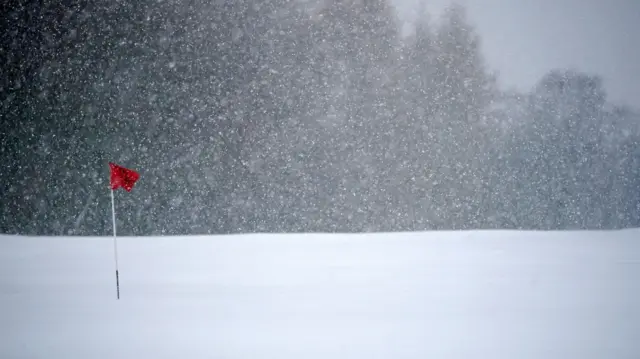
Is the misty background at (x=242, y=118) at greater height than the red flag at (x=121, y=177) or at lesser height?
greater

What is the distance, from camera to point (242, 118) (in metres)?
9.43

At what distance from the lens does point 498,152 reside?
10031 millimetres

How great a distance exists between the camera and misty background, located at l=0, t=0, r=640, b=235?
9.45m

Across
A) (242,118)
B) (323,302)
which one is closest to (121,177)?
(323,302)

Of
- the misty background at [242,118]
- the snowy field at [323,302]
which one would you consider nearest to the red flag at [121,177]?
the snowy field at [323,302]

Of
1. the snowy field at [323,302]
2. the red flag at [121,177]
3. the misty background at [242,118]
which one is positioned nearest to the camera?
the snowy field at [323,302]

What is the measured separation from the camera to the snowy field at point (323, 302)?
3.48 m

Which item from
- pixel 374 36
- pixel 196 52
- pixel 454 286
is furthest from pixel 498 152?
pixel 196 52

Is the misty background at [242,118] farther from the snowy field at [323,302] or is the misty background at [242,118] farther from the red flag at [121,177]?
the red flag at [121,177]

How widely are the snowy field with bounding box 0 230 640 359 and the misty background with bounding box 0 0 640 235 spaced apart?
5.51 feet

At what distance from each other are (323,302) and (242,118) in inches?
224

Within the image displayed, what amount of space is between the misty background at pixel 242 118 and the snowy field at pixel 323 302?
1.68m

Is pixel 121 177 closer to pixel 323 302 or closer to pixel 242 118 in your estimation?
pixel 323 302

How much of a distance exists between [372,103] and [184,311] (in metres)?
6.52
